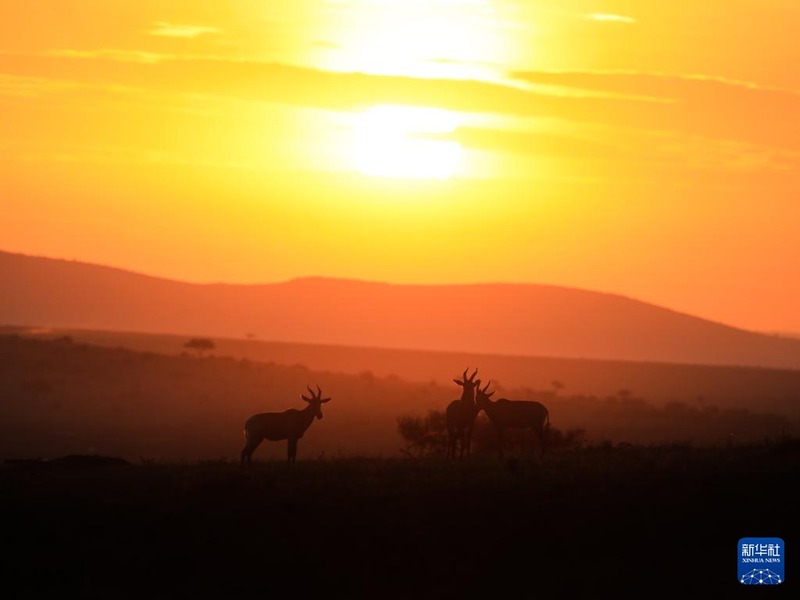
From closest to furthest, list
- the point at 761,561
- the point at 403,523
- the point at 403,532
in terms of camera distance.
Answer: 1. the point at 761,561
2. the point at 403,532
3. the point at 403,523

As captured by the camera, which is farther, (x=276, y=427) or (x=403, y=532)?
(x=276, y=427)

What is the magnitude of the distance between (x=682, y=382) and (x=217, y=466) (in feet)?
455

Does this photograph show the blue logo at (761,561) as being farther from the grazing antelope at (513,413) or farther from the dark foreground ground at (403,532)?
the grazing antelope at (513,413)

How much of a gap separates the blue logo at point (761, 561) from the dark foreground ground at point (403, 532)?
0.17 m

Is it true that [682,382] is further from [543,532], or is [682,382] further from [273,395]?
[543,532]

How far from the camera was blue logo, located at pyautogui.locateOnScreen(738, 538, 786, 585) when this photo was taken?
2122cm

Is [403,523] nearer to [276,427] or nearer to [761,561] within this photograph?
[761,561]

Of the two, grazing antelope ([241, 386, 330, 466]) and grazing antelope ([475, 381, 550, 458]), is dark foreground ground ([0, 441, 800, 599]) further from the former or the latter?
grazing antelope ([475, 381, 550, 458])

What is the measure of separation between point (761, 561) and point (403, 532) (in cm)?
525

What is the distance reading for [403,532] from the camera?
908 inches

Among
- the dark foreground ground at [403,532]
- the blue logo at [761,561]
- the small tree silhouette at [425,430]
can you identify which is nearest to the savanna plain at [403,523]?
the dark foreground ground at [403,532]

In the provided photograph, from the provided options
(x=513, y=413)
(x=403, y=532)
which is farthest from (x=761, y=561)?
(x=513, y=413)

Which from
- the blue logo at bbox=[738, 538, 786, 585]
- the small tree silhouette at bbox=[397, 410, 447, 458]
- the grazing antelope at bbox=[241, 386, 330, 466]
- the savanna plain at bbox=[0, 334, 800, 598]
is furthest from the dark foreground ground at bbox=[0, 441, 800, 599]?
the small tree silhouette at bbox=[397, 410, 447, 458]

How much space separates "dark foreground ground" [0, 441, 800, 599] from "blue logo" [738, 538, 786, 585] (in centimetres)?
17
